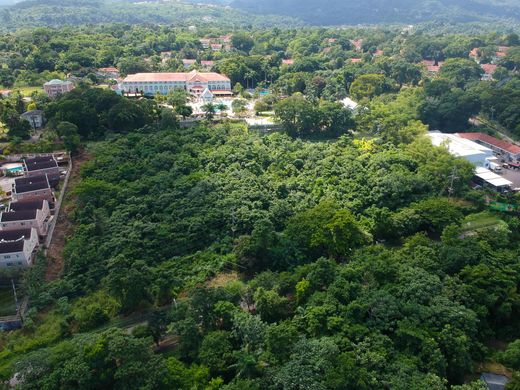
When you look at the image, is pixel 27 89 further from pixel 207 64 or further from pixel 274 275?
pixel 274 275

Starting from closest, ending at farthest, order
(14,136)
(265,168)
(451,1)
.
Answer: (265,168) < (14,136) < (451,1)

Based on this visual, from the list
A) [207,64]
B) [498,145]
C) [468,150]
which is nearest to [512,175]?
[468,150]

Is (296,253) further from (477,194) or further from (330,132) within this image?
(330,132)

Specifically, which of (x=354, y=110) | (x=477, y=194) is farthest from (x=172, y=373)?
(x=354, y=110)

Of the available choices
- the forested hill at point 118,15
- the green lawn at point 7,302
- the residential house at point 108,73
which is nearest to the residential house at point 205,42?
the residential house at point 108,73

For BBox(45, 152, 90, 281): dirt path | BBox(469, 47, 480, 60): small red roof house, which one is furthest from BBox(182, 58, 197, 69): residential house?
BBox(469, 47, 480, 60): small red roof house

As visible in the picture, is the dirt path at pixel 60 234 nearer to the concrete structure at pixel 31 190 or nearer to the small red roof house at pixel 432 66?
the concrete structure at pixel 31 190
